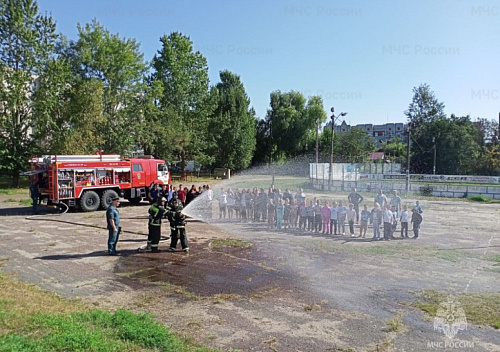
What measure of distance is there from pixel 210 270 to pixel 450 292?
18.6 feet

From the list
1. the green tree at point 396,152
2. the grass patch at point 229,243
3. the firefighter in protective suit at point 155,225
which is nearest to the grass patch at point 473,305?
the grass patch at point 229,243

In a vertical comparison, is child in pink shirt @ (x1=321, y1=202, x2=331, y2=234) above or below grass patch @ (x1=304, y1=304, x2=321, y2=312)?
above

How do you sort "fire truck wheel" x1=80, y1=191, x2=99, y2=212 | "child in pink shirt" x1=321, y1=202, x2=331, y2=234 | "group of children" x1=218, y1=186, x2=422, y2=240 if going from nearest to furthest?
"group of children" x1=218, y1=186, x2=422, y2=240 → "child in pink shirt" x1=321, y1=202, x2=331, y2=234 → "fire truck wheel" x1=80, y1=191, x2=99, y2=212

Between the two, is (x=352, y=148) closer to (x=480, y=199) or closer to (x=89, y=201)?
(x=480, y=199)

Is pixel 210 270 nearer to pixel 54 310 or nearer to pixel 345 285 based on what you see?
pixel 345 285

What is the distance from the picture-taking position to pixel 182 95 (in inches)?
1959

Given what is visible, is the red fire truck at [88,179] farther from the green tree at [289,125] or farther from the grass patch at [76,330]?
the green tree at [289,125]

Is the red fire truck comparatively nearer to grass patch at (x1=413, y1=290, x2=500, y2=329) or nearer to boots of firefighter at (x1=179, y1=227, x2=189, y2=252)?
boots of firefighter at (x1=179, y1=227, x2=189, y2=252)

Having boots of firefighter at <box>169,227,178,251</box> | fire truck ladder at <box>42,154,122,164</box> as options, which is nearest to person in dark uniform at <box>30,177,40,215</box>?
fire truck ladder at <box>42,154,122,164</box>

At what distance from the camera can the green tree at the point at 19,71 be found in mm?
33875

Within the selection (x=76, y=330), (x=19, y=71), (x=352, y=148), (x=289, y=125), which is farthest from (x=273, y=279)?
(x=289, y=125)

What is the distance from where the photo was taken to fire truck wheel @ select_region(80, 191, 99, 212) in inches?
852

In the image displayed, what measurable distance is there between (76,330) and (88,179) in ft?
56.9

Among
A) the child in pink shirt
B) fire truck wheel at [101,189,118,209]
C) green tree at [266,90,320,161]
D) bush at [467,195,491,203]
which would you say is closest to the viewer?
the child in pink shirt
